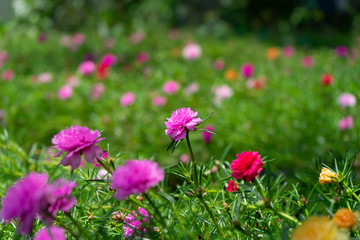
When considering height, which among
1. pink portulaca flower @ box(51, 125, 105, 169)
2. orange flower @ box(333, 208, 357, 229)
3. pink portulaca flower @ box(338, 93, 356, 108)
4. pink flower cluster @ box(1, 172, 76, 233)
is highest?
pink portulaca flower @ box(51, 125, 105, 169)

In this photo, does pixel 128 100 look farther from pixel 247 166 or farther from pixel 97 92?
pixel 247 166

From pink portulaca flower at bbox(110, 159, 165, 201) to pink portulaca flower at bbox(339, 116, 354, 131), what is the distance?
167 centimetres

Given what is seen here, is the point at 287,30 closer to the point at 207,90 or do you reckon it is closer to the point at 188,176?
the point at 207,90

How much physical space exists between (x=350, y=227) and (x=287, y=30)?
22.5 ft

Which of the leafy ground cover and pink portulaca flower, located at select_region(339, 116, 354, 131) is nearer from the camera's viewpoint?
the leafy ground cover

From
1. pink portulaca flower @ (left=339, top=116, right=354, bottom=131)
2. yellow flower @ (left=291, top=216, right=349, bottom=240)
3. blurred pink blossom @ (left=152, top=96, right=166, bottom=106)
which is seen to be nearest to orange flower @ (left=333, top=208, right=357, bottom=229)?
yellow flower @ (left=291, top=216, right=349, bottom=240)

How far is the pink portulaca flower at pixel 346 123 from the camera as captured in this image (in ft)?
6.61

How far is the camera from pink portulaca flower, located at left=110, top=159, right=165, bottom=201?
0.58 m

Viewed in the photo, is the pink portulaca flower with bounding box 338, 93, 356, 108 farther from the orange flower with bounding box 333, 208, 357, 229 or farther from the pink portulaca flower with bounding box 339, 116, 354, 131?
the orange flower with bounding box 333, 208, 357, 229

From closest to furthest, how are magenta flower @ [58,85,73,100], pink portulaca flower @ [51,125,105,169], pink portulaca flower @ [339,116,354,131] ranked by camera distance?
pink portulaca flower @ [51,125,105,169] < pink portulaca flower @ [339,116,354,131] < magenta flower @ [58,85,73,100]

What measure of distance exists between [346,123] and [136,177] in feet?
5.60

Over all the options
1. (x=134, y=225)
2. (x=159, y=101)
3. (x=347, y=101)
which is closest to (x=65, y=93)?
(x=159, y=101)

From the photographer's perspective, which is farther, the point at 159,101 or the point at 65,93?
the point at 65,93

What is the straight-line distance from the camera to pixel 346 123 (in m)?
2.03
